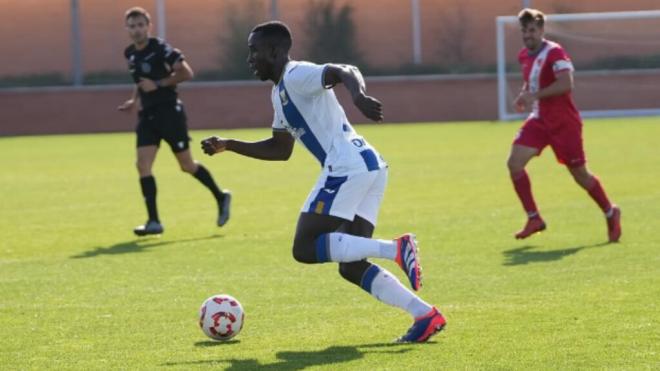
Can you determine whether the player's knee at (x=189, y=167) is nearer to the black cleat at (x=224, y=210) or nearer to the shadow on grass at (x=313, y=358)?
the black cleat at (x=224, y=210)

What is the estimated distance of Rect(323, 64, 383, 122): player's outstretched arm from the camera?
19.9 ft

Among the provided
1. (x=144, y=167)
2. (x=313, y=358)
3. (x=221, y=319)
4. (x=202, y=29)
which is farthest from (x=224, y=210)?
(x=202, y=29)

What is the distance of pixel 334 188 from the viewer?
690cm

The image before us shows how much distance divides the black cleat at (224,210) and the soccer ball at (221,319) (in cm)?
605

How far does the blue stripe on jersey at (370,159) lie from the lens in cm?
699

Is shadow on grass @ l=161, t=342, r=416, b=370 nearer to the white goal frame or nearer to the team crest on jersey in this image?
the team crest on jersey

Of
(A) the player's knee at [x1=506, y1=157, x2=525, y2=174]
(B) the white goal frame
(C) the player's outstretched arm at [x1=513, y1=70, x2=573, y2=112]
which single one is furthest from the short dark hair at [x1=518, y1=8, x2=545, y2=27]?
(B) the white goal frame

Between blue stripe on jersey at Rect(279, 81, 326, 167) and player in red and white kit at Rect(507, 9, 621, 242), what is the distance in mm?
4628

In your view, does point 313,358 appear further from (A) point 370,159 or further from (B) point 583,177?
(B) point 583,177

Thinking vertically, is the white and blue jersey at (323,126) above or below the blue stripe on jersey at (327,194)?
above

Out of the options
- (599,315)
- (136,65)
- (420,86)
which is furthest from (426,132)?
(599,315)

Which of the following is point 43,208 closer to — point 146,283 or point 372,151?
point 146,283

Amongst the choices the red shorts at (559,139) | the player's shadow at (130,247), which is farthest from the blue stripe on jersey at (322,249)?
the red shorts at (559,139)

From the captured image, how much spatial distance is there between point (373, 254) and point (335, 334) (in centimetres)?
75
